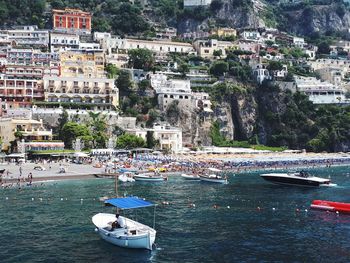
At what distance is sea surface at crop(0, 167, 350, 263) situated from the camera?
997 inches

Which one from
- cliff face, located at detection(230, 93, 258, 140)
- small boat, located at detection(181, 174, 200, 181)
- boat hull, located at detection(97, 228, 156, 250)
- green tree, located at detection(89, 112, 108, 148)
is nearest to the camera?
boat hull, located at detection(97, 228, 156, 250)

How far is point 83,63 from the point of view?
3462 inches

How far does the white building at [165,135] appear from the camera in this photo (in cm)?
7653

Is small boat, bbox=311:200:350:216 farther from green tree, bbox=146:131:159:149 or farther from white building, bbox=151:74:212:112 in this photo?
white building, bbox=151:74:212:112

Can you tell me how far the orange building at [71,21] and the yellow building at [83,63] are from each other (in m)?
11.6

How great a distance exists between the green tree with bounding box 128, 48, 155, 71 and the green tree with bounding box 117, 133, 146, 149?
22.1 metres

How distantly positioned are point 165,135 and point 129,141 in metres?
7.03

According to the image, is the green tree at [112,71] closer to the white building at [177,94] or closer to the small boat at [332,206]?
the white building at [177,94]

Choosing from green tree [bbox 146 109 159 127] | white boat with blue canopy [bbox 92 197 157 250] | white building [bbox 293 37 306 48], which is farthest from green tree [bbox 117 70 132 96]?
white building [bbox 293 37 306 48]

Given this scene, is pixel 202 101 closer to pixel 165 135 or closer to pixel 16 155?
pixel 165 135

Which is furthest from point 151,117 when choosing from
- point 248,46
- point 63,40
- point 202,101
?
point 248,46

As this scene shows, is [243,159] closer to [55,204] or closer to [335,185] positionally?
[335,185]

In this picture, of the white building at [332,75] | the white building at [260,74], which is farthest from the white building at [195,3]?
the white building at [260,74]

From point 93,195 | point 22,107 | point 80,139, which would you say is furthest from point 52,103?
point 93,195
